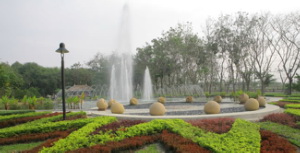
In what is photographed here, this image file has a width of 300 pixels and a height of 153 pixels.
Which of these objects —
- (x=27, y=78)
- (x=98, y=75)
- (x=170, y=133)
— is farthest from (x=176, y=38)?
(x=27, y=78)

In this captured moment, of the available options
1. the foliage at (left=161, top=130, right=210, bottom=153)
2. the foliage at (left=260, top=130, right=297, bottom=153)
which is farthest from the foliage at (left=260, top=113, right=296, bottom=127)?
the foliage at (left=161, top=130, right=210, bottom=153)

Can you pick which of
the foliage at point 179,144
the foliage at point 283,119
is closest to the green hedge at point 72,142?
the foliage at point 179,144

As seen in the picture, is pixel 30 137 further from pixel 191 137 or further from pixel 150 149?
pixel 191 137

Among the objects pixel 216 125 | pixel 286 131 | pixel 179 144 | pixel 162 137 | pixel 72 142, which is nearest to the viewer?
pixel 179 144

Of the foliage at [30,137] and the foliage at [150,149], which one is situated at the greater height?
the foliage at [30,137]

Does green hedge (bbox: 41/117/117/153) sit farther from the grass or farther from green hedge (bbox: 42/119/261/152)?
the grass

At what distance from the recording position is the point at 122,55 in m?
27.7

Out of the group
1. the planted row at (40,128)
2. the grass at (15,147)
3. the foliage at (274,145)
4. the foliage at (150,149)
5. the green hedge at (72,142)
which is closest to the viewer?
the foliage at (274,145)

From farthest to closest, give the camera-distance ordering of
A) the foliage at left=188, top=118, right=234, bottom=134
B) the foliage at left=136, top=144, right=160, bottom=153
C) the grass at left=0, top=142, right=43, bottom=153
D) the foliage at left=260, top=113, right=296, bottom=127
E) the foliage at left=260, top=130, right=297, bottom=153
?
the foliage at left=260, top=113, right=296, bottom=127
the foliage at left=188, top=118, right=234, bottom=134
the grass at left=0, top=142, right=43, bottom=153
the foliage at left=136, top=144, right=160, bottom=153
the foliage at left=260, top=130, right=297, bottom=153

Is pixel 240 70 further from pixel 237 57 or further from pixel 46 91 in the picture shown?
pixel 46 91

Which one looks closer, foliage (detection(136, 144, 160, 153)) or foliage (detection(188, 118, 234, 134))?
foliage (detection(136, 144, 160, 153))

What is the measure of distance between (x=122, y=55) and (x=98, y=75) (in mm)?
22212

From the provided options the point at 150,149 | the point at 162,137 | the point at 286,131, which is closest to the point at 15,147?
the point at 150,149

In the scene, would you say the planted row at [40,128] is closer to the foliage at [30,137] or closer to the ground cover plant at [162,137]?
the ground cover plant at [162,137]
